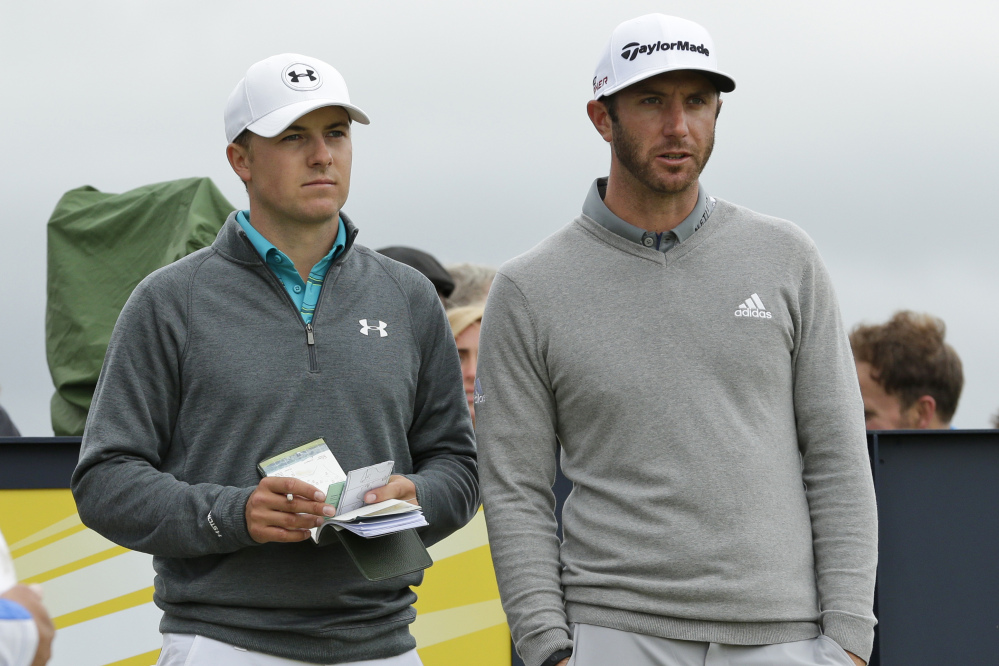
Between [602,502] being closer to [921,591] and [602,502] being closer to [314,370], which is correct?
[314,370]

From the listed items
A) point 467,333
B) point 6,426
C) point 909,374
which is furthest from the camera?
point 6,426

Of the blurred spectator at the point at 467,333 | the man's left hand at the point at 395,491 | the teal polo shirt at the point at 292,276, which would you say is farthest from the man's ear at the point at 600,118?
the blurred spectator at the point at 467,333

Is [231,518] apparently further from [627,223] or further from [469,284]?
[469,284]

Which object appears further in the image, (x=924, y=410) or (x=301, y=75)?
(x=924, y=410)

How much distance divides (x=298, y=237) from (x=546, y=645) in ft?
4.13

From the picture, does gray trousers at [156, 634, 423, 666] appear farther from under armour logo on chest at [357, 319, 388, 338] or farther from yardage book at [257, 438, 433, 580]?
under armour logo on chest at [357, 319, 388, 338]

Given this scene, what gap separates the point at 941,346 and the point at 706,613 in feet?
11.5

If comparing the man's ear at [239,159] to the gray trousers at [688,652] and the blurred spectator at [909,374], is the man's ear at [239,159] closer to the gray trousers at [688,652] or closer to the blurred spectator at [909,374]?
the gray trousers at [688,652]

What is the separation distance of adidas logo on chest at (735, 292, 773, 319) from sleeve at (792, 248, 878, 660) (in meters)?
0.10

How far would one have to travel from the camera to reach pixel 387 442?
3.25 metres

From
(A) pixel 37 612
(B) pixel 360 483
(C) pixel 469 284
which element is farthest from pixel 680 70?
(C) pixel 469 284

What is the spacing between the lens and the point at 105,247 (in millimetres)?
6625

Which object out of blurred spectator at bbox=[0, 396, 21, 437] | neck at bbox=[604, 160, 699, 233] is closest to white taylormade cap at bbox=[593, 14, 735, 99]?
neck at bbox=[604, 160, 699, 233]

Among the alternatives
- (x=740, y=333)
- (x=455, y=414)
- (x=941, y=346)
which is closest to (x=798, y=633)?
(x=740, y=333)
